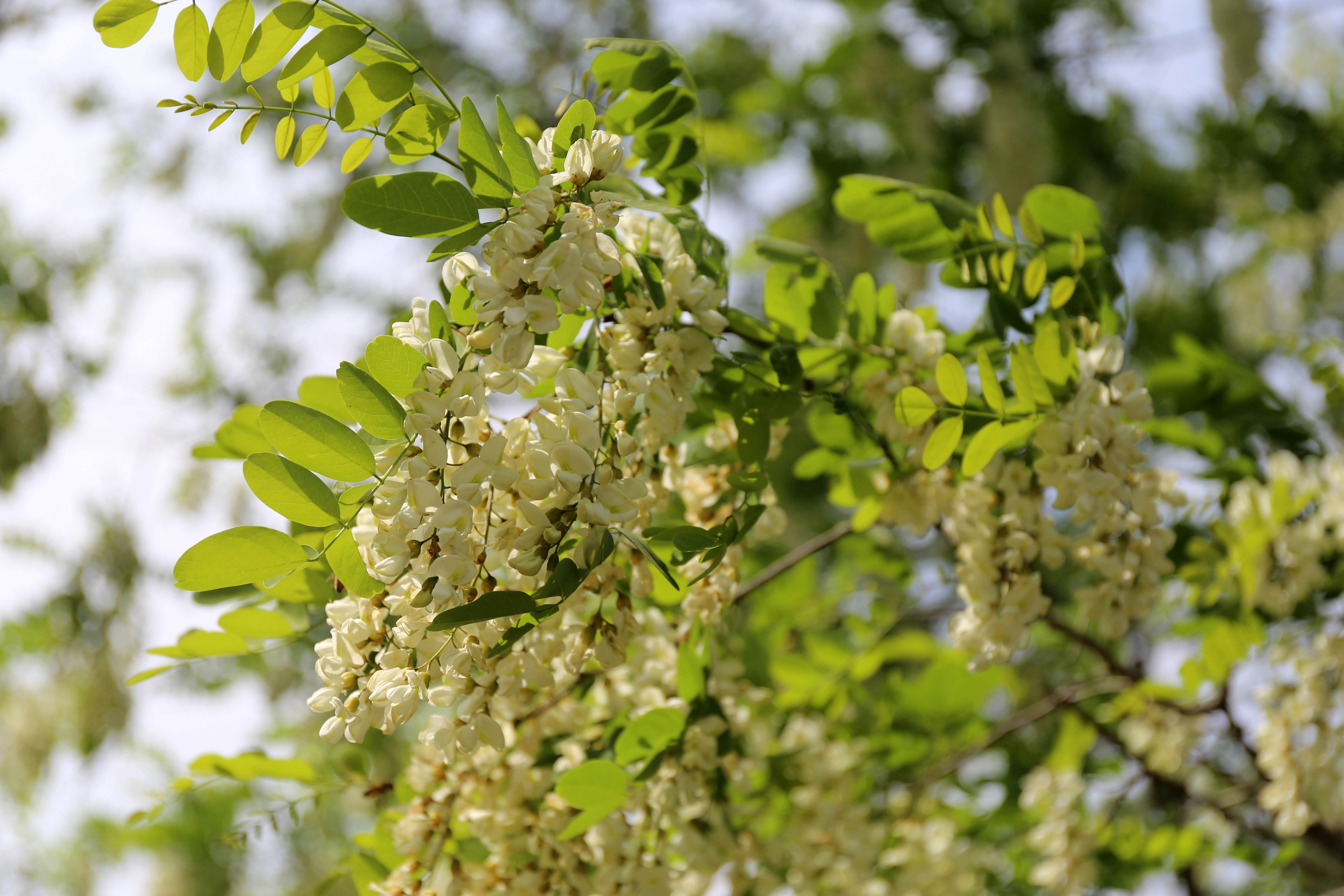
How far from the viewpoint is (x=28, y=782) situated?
3084 mm

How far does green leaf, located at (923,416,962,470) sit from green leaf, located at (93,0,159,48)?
48cm

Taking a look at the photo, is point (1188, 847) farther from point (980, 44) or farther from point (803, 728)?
point (980, 44)

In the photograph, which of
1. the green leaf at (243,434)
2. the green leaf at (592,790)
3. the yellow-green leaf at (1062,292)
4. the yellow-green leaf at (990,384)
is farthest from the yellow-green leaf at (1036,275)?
the green leaf at (243,434)

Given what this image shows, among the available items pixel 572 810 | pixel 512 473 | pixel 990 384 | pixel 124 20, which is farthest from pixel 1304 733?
pixel 124 20

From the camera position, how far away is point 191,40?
448 millimetres

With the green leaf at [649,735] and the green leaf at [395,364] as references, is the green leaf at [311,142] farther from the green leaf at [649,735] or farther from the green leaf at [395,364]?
the green leaf at [649,735]

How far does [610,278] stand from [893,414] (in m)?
0.23

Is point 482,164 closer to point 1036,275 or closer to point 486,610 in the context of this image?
point 486,610

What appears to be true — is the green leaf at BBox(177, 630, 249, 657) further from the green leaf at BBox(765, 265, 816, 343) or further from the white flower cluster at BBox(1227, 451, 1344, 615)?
the white flower cluster at BBox(1227, 451, 1344, 615)

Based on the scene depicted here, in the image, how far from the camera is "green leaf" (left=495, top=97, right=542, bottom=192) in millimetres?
435

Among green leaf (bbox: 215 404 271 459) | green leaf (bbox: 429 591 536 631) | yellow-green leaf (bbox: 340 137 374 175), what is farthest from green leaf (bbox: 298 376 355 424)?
green leaf (bbox: 429 591 536 631)

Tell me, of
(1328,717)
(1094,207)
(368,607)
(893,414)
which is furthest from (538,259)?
(1328,717)

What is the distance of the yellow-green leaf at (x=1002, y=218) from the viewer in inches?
25.1

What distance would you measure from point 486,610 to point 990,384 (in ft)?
1.10
